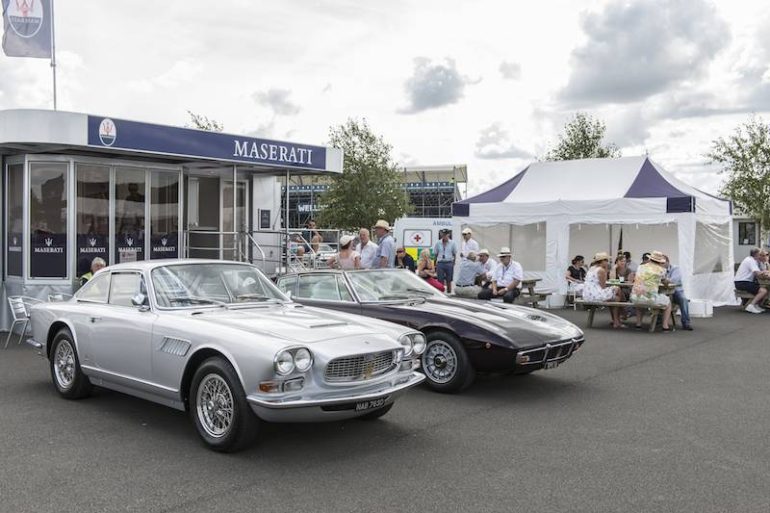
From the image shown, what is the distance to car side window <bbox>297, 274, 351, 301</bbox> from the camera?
328 inches

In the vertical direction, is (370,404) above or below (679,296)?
below

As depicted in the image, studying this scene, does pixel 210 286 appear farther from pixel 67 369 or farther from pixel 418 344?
pixel 418 344

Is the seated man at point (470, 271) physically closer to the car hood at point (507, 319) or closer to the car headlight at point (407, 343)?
the car hood at point (507, 319)

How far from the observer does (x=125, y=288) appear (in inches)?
260

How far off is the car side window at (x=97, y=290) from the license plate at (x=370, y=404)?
3.12 m

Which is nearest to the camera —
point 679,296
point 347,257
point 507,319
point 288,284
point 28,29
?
point 507,319

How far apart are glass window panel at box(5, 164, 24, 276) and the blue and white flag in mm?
2361

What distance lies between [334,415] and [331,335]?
2.11ft

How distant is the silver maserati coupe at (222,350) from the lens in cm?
496

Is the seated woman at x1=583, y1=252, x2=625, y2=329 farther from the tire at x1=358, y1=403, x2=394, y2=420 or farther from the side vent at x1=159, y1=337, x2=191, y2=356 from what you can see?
the side vent at x1=159, y1=337, x2=191, y2=356

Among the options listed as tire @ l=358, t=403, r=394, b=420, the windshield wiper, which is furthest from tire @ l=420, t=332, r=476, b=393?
the windshield wiper

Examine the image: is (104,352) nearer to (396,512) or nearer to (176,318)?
(176,318)

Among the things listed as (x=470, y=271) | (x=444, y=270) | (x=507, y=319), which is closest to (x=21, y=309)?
(x=507, y=319)

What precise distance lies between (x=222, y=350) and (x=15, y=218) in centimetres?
850
